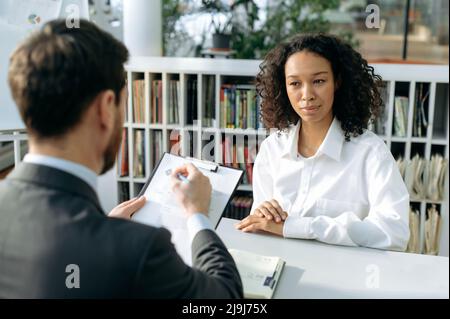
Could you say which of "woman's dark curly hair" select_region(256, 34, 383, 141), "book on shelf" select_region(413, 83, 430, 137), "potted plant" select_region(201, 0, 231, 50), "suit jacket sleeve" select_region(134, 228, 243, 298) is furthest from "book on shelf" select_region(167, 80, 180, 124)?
"suit jacket sleeve" select_region(134, 228, 243, 298)

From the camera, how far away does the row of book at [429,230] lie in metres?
2.80

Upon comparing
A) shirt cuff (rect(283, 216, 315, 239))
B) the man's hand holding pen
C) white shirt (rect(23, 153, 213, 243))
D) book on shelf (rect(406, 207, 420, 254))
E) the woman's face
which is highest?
the woman's face

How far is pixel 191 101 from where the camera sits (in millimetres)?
3033

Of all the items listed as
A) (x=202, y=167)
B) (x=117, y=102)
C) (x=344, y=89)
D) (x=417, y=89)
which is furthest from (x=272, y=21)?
(x=117, y=102)

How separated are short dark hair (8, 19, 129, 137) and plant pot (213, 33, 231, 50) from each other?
258cm

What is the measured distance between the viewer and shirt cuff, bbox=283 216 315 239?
4.76 feet

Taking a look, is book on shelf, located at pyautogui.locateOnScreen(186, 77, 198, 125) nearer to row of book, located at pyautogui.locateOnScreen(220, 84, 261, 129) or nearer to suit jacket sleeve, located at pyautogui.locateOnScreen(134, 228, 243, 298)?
row of book, located at pyautogui.locateOnScreen(220, 84, 261, 129)

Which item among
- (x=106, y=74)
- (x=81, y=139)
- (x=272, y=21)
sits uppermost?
(x=272, y=21)

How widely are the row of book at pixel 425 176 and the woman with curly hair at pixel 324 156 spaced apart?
1.05m

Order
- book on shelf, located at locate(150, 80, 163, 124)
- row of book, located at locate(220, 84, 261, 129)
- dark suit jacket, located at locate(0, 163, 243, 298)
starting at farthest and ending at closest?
book on shelf, located at locate(150, 80, 163, 124) < row of book, located at locate(220, 84, 261, 129) < dark suit jacket, located at locate(0, 163, 243, 298)

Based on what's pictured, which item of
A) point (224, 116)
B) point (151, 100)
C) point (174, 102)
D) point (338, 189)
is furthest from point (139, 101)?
point (338, 189)

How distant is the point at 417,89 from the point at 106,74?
7.53 feet

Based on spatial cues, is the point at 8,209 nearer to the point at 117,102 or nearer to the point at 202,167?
the point at 117,102

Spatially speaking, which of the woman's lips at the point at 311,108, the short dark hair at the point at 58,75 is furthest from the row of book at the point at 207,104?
the short dark hair at the point at 58,75
